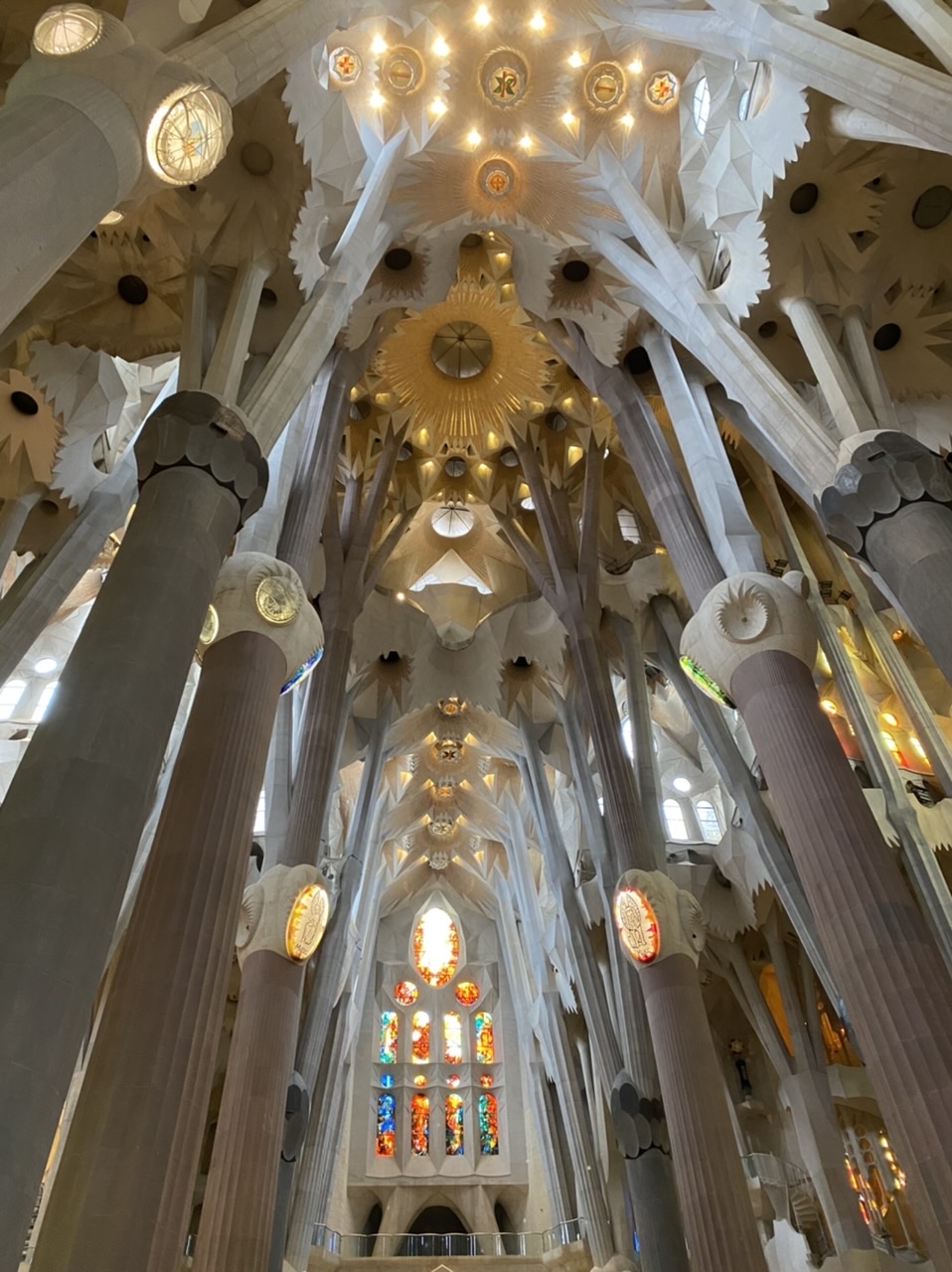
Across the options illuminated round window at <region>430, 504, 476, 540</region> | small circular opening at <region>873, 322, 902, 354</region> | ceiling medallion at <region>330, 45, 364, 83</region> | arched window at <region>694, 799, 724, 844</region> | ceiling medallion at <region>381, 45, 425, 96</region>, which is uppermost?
illuminated round window at <region>430, 504, 476, 540</region>

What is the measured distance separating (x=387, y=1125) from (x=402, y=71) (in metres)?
22.8

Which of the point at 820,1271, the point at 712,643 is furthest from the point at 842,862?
the point at 820,1271

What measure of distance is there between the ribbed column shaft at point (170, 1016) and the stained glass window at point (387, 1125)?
19604 millimetres

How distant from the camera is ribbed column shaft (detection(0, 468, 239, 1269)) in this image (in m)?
3.60

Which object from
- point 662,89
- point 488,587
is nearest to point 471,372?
point 488,587

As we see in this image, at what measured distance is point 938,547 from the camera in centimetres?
674

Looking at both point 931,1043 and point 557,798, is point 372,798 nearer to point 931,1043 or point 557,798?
point 557,798

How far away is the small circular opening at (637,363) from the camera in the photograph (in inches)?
525

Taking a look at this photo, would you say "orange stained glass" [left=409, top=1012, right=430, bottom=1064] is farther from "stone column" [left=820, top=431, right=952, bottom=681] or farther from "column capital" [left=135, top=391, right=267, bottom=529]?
"column capital" [left=135, top=391, right=267, bottom=529]

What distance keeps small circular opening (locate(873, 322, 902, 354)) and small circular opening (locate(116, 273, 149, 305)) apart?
7.80 meters

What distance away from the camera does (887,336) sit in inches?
399

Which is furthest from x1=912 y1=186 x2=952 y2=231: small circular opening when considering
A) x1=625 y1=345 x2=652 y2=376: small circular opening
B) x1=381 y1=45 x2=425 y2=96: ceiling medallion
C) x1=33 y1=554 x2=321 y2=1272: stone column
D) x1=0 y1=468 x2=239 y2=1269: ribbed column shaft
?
x1=0 y1=468 x2=239 y2=1269: ribbed column shaft

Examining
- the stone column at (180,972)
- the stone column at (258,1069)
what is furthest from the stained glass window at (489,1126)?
the stone column at (180,972)

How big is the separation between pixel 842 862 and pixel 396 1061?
20610 millimetres
